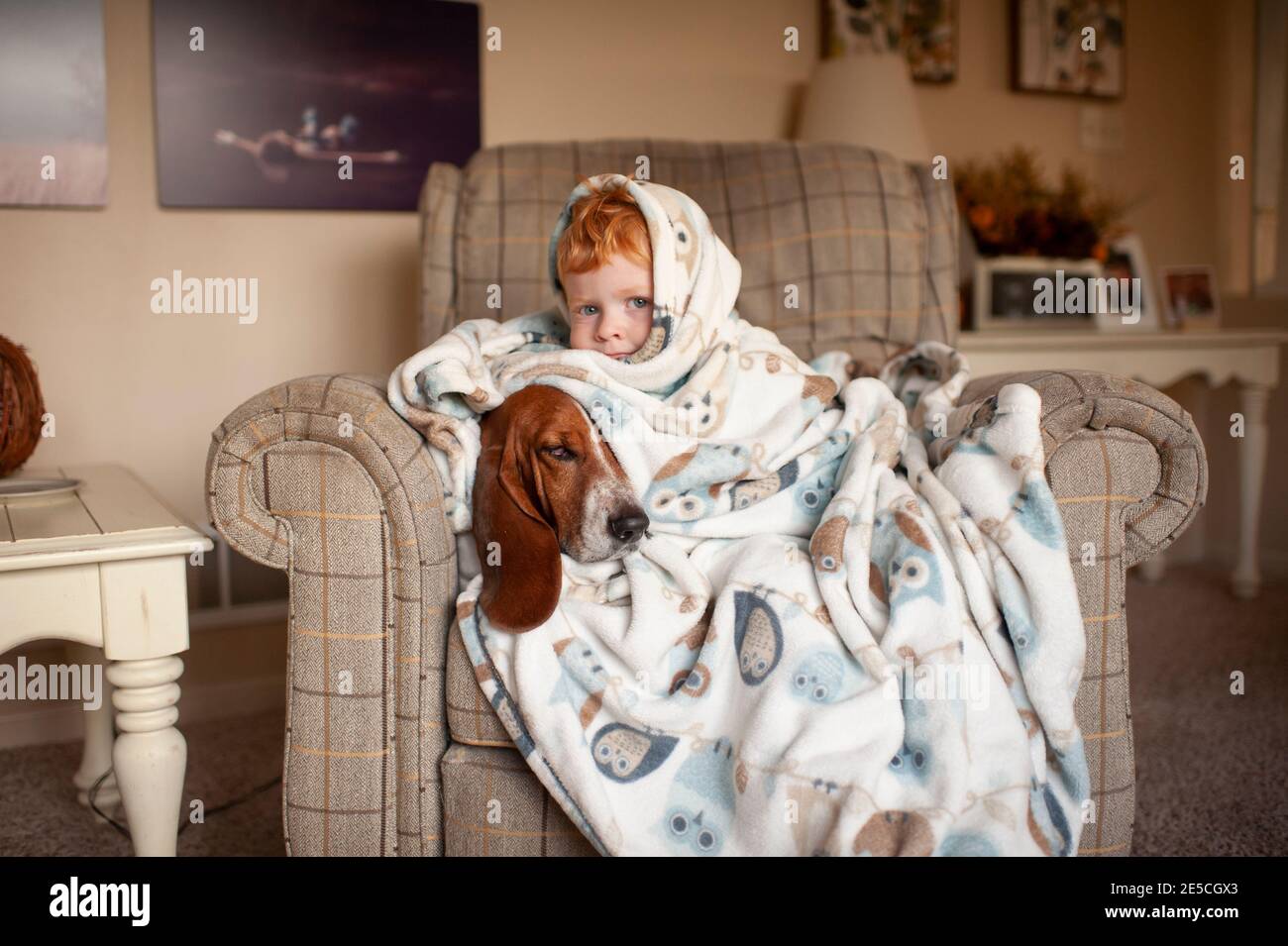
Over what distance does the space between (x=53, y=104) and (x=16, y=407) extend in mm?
720

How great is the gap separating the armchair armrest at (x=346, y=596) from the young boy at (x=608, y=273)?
343 mm

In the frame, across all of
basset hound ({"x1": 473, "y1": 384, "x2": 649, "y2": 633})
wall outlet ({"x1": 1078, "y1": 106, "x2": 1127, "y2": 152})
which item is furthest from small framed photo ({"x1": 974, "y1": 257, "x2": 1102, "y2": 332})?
basset hound ({"x1": 473, "y1": 384, "x2": 649, "y2": 633})

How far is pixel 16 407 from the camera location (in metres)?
1.70

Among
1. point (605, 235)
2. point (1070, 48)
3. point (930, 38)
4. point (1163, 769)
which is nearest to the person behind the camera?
point (605, 235)

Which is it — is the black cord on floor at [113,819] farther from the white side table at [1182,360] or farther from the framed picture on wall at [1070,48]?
the framed picture on wall at [1070,48]

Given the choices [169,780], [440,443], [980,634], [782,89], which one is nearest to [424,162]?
[782,89]

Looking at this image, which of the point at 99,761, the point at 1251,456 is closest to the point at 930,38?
the point at 1251,456

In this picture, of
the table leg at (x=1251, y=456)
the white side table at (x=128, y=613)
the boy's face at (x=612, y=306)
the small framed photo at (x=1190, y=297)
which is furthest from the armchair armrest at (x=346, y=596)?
the small framed photo at (x=1190, y=297)

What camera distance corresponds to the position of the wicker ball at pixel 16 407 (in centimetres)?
169

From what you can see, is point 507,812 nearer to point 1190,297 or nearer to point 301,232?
point 301,232

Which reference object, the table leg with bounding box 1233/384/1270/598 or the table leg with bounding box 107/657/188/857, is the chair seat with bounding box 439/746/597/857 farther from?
the table leg with bounding box 1233/384/1270/598

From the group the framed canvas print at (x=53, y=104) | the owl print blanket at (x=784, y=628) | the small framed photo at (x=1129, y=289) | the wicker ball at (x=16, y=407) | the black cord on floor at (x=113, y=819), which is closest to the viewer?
the owl print blanket at (x=784, y=628)

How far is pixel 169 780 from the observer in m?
1.36
